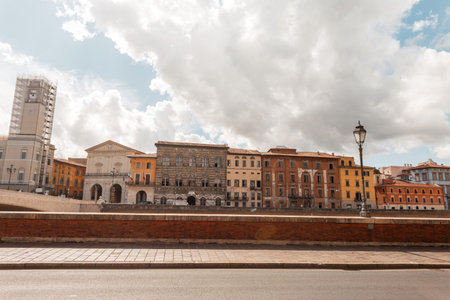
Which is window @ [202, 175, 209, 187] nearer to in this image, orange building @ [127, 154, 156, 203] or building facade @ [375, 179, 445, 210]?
orange building @ [127, 154, 156, 203]

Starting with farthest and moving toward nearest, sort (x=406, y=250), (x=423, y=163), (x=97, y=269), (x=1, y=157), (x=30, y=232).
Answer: (x=423, y=163)
(x=1, y=157)
(x=406, y=250)
(x=30, y=232)
(x=97, y=269)

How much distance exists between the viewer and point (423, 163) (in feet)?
251

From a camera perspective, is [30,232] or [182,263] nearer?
[182,263]

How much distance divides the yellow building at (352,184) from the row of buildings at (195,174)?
20 cm

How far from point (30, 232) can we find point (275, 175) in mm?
47757

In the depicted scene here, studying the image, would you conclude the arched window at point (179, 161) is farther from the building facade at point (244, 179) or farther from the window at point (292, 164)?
the window at point (292, 164)

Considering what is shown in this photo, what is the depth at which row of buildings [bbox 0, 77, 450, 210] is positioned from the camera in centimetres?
5206

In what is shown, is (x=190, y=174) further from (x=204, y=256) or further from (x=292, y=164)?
(x=204, y=256)

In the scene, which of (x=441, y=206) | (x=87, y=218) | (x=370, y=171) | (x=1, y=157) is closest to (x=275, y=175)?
(x=370, y=171)

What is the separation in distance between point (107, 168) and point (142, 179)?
43.0 feet

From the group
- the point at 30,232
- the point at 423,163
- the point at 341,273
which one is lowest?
the point at 341,273

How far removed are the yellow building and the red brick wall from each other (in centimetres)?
4766

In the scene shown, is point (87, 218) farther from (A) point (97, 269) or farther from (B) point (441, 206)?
(B) point (441, 206)

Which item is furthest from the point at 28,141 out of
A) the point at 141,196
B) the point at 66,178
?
the point at 141,196
